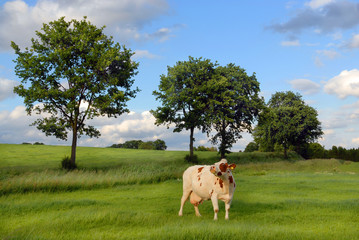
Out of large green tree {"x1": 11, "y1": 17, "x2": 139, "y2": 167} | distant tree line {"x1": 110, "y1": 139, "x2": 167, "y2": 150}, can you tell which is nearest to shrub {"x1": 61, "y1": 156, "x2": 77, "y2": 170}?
large green tree {"x1": 11, "y1": 17, "x2": 139, "y2": 167}

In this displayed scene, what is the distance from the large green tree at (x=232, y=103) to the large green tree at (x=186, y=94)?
1515 mm

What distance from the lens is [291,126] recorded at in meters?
Answer: 60.8

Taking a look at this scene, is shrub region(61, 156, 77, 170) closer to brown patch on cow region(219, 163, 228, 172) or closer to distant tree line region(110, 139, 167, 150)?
brown patch on cow region(219, 163, 228, 172)

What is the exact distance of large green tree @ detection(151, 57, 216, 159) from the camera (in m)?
45.7

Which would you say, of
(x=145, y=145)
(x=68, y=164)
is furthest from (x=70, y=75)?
(x=145, y=145)

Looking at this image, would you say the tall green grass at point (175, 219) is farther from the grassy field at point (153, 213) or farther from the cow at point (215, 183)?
the cow at point (215, 183)

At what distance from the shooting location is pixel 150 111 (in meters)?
48.5

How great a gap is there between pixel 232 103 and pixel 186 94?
7283 mm

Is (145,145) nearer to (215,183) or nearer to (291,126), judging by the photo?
(291,126)

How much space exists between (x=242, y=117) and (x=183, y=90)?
12.6m

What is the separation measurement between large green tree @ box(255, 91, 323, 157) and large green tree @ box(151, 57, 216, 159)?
18698mm

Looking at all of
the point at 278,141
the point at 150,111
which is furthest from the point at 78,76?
the point at 278,141

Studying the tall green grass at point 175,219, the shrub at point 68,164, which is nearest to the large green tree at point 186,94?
the shrub at point 68,164

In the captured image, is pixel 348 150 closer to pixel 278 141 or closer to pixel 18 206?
pixel 278 141
